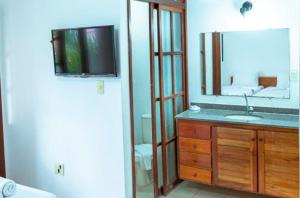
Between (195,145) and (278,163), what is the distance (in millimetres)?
823


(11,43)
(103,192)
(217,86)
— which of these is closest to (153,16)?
(217,86)

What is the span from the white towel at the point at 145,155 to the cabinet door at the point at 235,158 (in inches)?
25.7

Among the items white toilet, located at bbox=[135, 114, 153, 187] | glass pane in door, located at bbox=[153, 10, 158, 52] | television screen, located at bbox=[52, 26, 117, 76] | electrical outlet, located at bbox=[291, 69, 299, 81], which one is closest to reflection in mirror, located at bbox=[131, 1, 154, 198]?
white toilet, located at bbox=[135, 114, 153, 187]

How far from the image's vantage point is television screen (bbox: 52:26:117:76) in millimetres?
2871

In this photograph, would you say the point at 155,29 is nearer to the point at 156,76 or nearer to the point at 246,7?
the point at 156,76

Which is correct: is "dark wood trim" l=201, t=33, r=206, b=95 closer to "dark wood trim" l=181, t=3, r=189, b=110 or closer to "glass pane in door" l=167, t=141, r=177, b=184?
"dark wood trim" l=181, t=3, r=189, b=110

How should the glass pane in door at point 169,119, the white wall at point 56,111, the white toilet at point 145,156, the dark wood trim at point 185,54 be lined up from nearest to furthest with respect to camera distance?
the white wall at point 56,111 < the white toilet at point 145,156 < the glass pane in door at point 169,119 < the dark wood trim at point 185,54

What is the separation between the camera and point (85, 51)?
2.98m

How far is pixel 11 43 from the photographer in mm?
3633

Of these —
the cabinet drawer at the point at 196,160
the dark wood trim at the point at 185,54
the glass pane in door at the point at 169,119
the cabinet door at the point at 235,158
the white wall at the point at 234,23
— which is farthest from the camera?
the dark wood trim at the point at 185,54

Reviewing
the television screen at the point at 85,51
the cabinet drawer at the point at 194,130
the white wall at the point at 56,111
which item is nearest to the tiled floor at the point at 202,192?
the cabinet drawer at the point at 194,130

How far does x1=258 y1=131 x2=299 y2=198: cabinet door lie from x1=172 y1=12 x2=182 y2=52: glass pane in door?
1.28 meters

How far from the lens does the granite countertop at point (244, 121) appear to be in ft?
11.0

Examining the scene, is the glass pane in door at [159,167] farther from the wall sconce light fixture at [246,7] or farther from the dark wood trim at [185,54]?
the wall sconce light fixture at [246,7]
